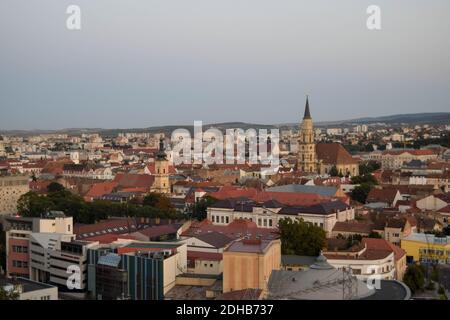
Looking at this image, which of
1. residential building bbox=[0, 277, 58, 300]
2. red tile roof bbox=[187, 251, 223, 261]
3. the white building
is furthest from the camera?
the white building

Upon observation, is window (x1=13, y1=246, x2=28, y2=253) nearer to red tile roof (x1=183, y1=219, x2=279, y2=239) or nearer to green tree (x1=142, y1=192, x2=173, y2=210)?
red tile roof (x1=183, y1=219, x2=279, y2=239)

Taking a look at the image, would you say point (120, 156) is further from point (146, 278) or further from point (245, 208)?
point (146, 278)

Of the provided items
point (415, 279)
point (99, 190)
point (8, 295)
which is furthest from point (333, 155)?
point (8, 295)

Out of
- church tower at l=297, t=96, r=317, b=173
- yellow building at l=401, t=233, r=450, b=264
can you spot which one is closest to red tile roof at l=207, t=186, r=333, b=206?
yellow building at l=401, t=233, r=450, b=264

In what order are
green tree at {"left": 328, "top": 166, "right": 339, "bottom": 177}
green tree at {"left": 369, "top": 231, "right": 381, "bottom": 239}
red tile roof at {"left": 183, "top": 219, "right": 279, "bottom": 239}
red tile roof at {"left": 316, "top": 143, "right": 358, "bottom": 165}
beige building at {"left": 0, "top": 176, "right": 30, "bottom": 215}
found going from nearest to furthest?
red tile roof at {"left": 183, "top": 219, "right": 279, "bottom": 239}
green tree at {"left": 369, "top": 231, "right": 381, "bottom": 239}
beige building at {"left": 0, "top": 176, "right": 30, "bottom": 215}
green tree at {"left": 328, "top": 166, "right": 339, "bottom": 177}
red tile roof at {"left": 316, "top": 143, "right": 358, "bottom": 165}

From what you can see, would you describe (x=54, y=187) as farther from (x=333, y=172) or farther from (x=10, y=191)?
(x=333, y=172)
